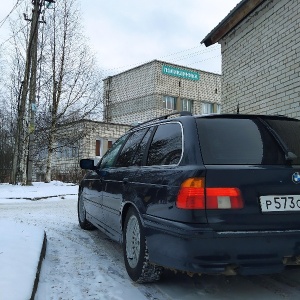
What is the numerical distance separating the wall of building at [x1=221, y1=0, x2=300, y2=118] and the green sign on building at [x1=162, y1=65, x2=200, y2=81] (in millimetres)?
23519

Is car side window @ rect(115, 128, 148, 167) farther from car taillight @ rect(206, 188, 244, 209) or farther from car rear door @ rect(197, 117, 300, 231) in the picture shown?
car taillight @ rect(206, 188, 244, 209)

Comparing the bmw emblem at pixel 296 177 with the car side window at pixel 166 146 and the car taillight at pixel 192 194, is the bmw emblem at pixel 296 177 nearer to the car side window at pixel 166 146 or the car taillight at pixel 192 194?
the car taillight at pixel 192 194

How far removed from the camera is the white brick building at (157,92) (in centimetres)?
3409

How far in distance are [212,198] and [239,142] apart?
1.97ft

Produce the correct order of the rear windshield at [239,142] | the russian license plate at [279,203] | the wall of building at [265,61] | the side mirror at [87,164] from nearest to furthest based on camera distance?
the russian license plate at [279,203] → the rear windshield at [239,142] → the side mirror at [87,164] → the wall of building at [265,61]

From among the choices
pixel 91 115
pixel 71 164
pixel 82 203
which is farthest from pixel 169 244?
pixel 71 164

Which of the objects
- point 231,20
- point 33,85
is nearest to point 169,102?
point 33,85

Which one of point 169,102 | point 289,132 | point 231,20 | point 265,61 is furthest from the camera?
point 169,102

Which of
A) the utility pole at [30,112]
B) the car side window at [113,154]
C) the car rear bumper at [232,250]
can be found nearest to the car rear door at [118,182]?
the car side window at [113,154]

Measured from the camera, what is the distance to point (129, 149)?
182 inches

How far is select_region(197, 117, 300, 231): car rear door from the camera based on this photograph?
9.55ft

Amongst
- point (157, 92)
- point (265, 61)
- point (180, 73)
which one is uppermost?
point (180, 73)

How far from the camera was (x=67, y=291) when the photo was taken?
3.51 meters

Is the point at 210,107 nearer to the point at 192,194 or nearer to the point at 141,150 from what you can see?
the point at 141,150
